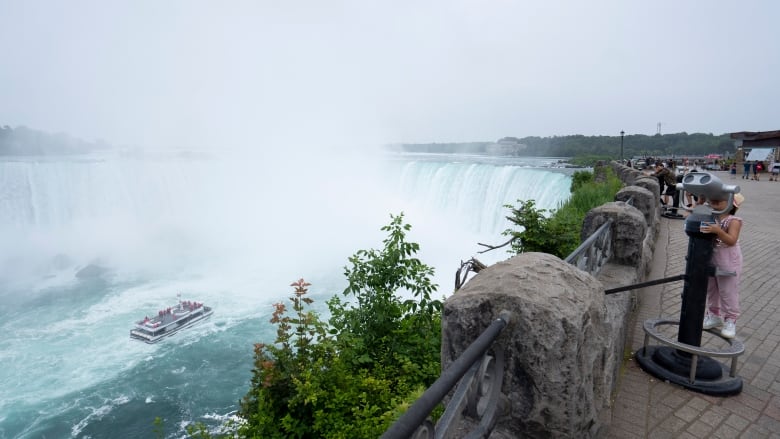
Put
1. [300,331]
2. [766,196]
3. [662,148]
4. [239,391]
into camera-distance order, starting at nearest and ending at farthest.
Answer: [300,331] < [239,391] < [766,196] < [662,148]

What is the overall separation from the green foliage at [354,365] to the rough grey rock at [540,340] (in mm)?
1601

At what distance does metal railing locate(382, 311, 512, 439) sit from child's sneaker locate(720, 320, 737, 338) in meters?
2.98

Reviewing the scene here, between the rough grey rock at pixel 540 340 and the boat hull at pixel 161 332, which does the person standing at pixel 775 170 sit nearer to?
the rough grey rock at pixel 540 340

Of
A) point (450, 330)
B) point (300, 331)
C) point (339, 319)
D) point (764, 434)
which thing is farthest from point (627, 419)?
point (339, 319)

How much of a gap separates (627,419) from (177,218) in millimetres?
43649

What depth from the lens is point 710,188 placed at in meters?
2.95

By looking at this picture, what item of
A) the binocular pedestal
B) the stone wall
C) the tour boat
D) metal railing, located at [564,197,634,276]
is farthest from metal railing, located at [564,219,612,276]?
the tour boat

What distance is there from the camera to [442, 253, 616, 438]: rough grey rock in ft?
5.21

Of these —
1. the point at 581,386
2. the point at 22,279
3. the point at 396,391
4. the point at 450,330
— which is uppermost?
the point at 450,330

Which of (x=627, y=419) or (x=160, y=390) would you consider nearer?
(x=627, y=419)

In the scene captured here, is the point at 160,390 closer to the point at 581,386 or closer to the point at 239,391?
the point at 239,391

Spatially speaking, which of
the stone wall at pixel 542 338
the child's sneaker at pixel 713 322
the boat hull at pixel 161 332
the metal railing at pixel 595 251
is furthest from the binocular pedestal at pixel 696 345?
the boat hull at pixel 161 332

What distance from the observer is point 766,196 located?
1558 cm

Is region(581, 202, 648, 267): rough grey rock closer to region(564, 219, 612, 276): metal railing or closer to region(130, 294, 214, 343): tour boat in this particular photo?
region(564, 219, 612, 276): metal railing
